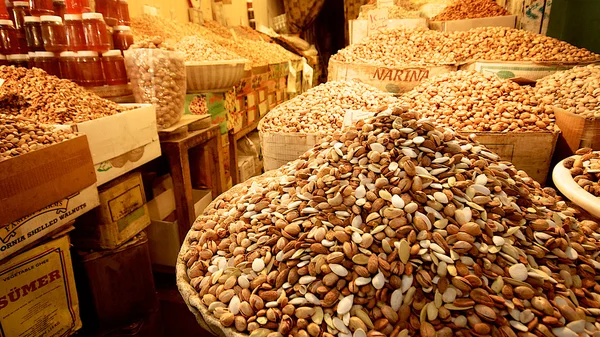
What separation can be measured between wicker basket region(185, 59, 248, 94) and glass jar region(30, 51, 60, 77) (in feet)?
1.72

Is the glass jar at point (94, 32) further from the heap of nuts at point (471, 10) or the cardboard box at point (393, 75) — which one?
the heap of nuts at point (471, 10)

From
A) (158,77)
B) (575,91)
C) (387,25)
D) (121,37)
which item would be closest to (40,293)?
(158,77)

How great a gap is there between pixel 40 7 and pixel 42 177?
0.88m

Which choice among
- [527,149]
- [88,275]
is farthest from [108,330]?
[527,149]

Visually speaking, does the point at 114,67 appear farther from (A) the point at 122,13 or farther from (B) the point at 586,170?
(B) the point at 586,170

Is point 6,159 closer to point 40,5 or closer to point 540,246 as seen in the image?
point 40,5

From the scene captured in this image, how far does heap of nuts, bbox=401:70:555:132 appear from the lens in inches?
51.0

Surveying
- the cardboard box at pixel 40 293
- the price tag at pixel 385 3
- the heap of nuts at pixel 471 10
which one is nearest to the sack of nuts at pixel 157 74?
the cardboard box at pixel 40 293

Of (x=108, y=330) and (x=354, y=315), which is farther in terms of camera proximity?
(x=108, y=330)

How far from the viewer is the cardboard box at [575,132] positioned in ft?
4.14

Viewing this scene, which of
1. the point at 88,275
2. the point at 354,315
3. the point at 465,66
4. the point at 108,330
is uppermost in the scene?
the point at 465,66

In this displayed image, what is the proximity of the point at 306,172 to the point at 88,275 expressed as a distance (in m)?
0.89

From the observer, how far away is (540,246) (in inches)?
27.0

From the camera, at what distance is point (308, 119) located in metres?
1.47
